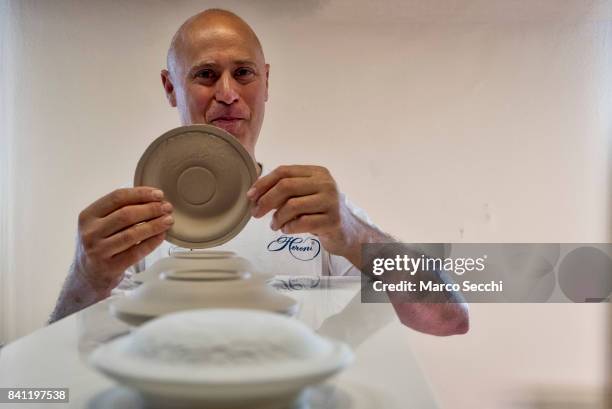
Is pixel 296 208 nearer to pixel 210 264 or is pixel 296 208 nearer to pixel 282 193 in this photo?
pixel 282 193

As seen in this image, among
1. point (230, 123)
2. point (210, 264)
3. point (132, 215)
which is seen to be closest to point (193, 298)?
point (210, 264)

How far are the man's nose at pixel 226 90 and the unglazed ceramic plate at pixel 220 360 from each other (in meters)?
0.66

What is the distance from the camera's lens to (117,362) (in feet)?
0.95

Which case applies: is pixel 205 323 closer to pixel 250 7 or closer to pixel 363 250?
pixel 363 250

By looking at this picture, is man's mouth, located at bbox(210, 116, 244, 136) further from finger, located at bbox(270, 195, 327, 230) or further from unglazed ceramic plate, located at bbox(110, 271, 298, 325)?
unglazed ceramic plate, located at bbox(110, 271, 298, 325)

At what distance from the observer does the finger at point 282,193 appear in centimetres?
61

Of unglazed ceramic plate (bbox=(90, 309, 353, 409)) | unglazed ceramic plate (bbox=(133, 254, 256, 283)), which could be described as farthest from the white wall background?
unglazed ceramic plate (bbox=(90, 309, 353, 409))

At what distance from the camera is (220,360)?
0.94ft

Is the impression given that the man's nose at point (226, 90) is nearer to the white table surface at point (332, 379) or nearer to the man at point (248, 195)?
the man at point (248, 195)

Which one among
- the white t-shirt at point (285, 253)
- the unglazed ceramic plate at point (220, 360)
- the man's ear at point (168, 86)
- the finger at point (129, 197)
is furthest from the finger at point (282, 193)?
the white t-shirt at point (285, 253)

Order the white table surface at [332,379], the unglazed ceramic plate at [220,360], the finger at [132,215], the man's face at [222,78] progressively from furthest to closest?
1. the man's face at [222,78]
2. the finger at [132,215]
3. the white table surface at [332,379]
4. the unglazed ceramic plate at [220,360]

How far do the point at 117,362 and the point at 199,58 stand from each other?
2.36 ft

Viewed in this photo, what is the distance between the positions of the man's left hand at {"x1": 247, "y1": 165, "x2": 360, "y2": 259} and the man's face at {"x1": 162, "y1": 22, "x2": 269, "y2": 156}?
31 centimetres

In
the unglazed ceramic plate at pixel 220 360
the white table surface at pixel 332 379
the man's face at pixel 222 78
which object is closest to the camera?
the unglazed ceramic plate at pixel 220 360
